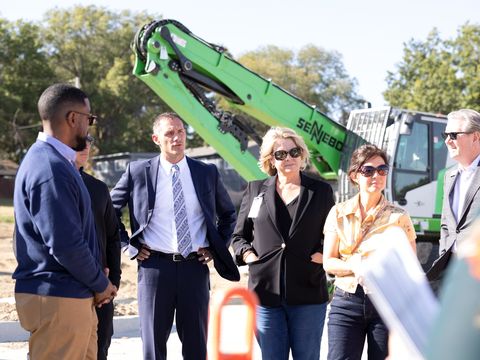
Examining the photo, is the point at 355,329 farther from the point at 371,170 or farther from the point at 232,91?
the point at 232,91

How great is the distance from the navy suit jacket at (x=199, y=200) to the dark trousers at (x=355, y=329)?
112 centimetres

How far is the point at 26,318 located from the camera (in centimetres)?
394

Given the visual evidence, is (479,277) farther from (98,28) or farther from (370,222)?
(98,28)

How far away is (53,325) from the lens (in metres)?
3.88

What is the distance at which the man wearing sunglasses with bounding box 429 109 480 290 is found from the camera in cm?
511

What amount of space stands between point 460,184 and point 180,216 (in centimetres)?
200

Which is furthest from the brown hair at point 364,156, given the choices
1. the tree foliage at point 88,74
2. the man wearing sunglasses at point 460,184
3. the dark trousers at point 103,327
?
the tree foliage at point 88,74

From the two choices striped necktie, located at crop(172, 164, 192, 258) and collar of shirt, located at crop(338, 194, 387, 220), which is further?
striped necktie, located at crop(172, 164, 192, 258)

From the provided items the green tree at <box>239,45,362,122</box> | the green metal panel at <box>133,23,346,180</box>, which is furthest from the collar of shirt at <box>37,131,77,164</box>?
the green tree at <box>239,45,362,122</box>

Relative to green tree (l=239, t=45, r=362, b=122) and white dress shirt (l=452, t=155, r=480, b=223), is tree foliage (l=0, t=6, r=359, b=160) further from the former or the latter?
white dress shirt (l=452, t=155, r=480, b=223)

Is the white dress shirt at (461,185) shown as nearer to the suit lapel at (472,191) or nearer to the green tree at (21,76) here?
the suit lapel at (472,191)

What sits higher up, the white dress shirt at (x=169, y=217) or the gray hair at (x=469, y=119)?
the gray hair at (x=469, y=119)

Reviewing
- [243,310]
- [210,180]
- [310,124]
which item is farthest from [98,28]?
[243,310]

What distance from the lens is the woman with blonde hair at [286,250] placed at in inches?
194
